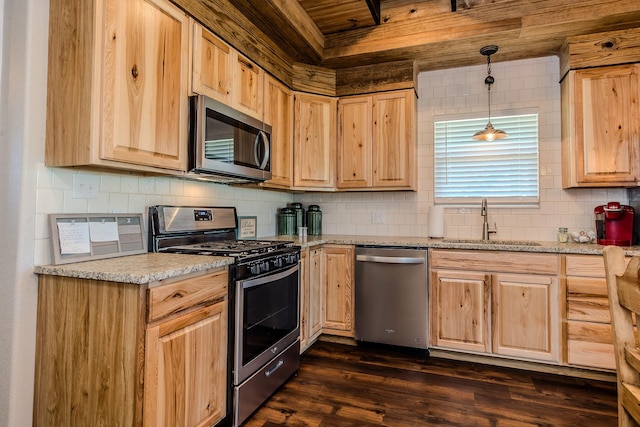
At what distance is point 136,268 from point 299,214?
7.22 feet

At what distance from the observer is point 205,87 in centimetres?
208

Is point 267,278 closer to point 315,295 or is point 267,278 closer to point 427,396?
point 315,295

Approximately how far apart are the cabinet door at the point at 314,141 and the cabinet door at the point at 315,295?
70 centimetres

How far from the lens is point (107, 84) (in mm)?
1518

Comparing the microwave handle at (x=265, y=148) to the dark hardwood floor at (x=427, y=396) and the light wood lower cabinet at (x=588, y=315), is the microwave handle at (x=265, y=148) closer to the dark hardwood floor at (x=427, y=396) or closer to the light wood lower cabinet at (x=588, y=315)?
the dark hardwood floor at (x=427, y=396)

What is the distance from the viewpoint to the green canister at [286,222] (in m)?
3.45

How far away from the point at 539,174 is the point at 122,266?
3185mm

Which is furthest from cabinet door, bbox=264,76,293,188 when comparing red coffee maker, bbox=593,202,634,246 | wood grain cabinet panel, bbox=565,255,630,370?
red coffee maker, bbox=593,202,634,246

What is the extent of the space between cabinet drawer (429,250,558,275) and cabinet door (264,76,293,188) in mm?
1380

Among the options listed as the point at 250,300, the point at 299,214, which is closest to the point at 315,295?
the point at 299,214

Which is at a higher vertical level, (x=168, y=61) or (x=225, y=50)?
(x=225, y=50)

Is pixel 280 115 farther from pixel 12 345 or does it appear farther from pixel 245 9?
pixel 12 345

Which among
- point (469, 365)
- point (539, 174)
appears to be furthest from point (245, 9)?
point (469, 365)

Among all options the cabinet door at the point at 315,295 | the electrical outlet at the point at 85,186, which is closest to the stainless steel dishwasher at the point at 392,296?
the cabinet door at the point at 315,295
